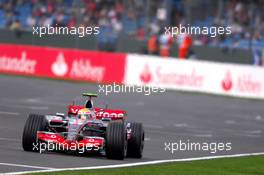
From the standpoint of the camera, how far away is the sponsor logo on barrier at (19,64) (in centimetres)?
4099

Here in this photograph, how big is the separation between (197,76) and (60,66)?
239 inches

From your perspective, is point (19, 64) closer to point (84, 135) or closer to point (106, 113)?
point (106, 113)

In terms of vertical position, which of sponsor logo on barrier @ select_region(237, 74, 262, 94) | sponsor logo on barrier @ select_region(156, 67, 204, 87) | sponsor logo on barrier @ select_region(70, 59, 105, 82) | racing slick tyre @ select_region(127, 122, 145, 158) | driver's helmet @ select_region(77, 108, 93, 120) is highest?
sponsor logo on barrier @ select_region(70, 59, 105, 82)

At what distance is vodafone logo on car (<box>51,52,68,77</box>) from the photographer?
1580 inches

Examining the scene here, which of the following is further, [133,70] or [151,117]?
[133,70]

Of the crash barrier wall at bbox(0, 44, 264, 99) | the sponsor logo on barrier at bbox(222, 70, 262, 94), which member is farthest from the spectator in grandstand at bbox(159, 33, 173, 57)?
the sponsor logo on barrier at bbox(222, 70, 262, 94)

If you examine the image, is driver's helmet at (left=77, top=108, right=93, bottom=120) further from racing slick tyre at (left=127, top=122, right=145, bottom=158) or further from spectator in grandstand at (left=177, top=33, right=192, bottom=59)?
spectator in grandstand at (left=177, top=33, right=192, bottom=59)

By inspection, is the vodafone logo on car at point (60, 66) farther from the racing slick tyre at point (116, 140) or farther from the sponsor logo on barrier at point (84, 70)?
the racing slick tyre at point (116, 140)

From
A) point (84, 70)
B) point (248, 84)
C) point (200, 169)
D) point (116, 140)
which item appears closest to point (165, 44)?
point (84, 70)

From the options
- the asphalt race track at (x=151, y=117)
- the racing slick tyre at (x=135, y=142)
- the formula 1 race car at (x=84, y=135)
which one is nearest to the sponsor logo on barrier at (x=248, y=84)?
the asphalt race track at (x=151, y=117)

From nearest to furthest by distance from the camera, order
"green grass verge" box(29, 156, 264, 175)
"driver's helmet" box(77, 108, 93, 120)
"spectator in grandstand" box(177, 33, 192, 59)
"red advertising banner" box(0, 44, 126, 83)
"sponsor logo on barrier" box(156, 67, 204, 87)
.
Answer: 1. "green grass verge" box(29, 156, 264, 175)
2. "driver's helmet" box(77, 108, 93, 120)
3. "sponsor logo on barrier" box(156, 67, 204, 87)
4. "red advertising banner" box(0, 44, 126, 83)
5. "spectator in grandstand" box(177, 33, 192, 59)

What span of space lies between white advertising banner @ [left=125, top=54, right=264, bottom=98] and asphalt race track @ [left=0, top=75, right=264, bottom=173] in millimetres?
633

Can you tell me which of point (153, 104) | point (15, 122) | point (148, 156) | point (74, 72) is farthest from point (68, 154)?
point (74, 72)

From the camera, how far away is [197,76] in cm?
3725
